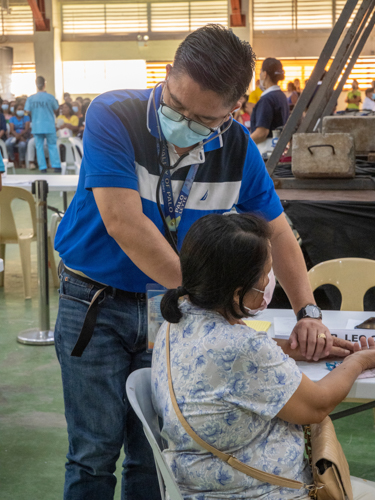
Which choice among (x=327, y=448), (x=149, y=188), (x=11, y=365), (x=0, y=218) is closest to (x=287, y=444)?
(x=327, y=448)

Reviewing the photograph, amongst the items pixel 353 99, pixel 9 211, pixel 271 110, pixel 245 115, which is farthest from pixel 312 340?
pixel 353 99

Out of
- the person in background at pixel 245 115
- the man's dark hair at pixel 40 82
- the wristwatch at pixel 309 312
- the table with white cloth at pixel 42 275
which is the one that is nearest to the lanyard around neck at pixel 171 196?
the wristwatch at pixel 309 312

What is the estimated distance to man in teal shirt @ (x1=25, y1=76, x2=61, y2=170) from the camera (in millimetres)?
10711

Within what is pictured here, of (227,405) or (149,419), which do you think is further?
(149,419)

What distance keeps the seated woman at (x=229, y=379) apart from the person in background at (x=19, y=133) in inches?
527

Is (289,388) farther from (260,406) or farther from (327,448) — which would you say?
(327,448)

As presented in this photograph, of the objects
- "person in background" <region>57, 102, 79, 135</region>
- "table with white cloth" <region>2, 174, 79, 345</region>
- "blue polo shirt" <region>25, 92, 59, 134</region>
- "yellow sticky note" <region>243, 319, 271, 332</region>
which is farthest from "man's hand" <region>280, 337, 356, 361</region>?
"person in background" <region>57, 102, 79, 135</region>

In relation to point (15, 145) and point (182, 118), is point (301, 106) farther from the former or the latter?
point (15, 145)

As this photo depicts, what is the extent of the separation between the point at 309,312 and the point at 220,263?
1.43ft

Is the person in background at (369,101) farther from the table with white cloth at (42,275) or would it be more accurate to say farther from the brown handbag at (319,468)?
the brown handbag at (319,468)

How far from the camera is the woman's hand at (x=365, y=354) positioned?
1321 mm

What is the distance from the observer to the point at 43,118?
1104cm

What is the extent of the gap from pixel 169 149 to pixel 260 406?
58 cm

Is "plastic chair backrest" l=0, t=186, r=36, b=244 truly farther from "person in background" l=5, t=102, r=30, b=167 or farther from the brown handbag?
"person in background" l=5, t=102, r=30, b=167
